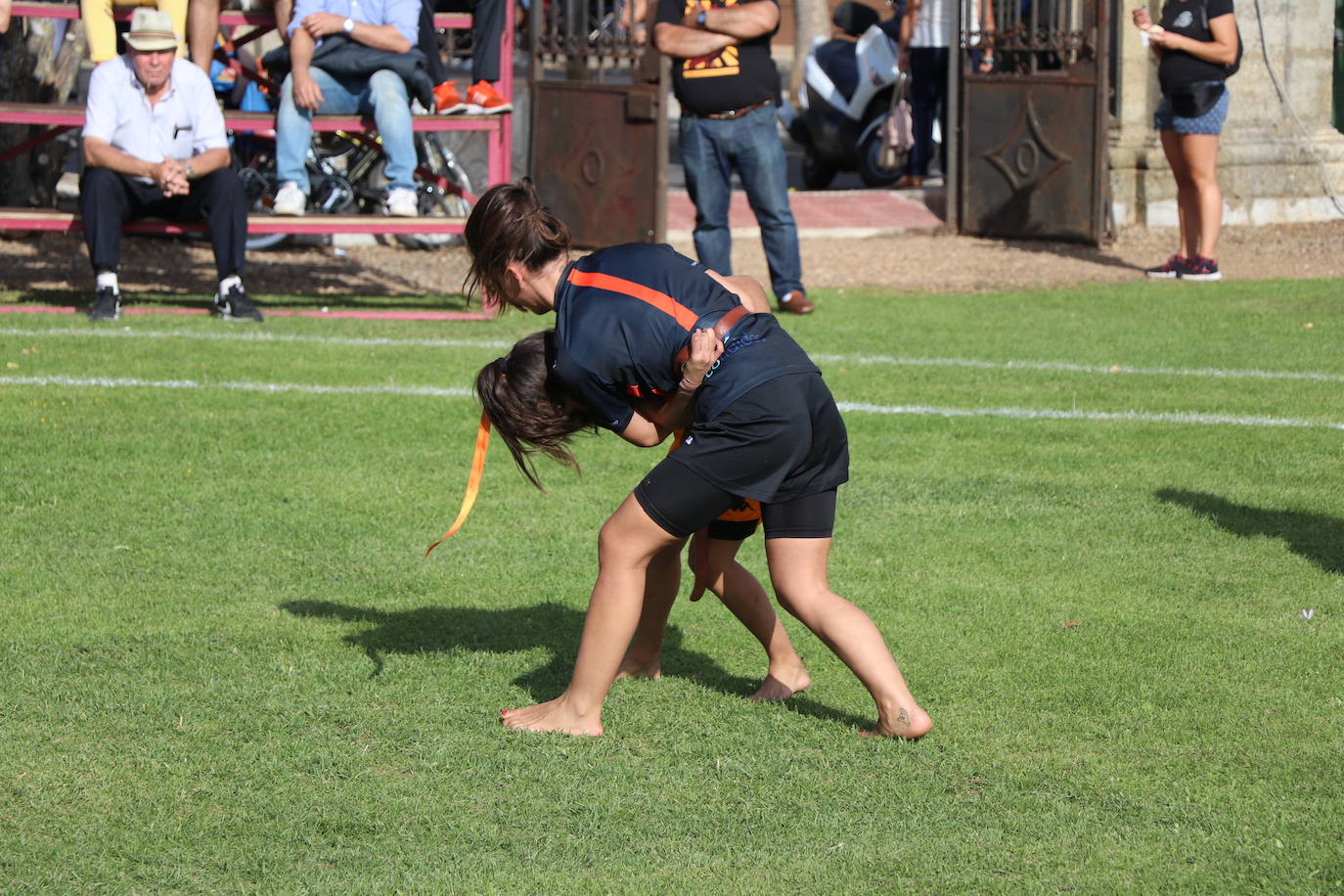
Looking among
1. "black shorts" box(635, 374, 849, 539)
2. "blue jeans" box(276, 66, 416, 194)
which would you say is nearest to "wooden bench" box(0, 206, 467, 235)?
"blue jeans" box(276, 66, 416, 194)

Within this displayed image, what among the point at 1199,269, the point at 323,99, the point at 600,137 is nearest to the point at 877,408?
the point at 323,99

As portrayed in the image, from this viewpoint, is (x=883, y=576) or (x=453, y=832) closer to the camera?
(x=453, y=832)

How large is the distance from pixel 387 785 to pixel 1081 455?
384cm

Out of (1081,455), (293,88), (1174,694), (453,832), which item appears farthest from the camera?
(293,88)

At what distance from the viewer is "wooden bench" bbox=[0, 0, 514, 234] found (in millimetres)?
10156

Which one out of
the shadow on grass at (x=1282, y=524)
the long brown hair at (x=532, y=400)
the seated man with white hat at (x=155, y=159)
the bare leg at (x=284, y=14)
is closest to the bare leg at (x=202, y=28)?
the bare leg at (x=284, y=14)

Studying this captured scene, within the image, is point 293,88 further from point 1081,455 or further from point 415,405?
point 1081,455

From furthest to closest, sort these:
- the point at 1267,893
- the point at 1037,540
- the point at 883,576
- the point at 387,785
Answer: the point at 1037,540 < the point at 883,576 < the point at 387,785 < the point at 1267,893

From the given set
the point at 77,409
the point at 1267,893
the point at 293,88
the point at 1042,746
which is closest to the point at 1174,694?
the point at 1042,746

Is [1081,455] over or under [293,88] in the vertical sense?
under

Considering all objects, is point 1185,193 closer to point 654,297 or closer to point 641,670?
point 641,670

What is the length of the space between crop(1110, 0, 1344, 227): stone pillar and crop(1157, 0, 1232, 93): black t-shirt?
3433 millimetres

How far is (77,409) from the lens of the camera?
24.6 ft

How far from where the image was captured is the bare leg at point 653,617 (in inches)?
173
